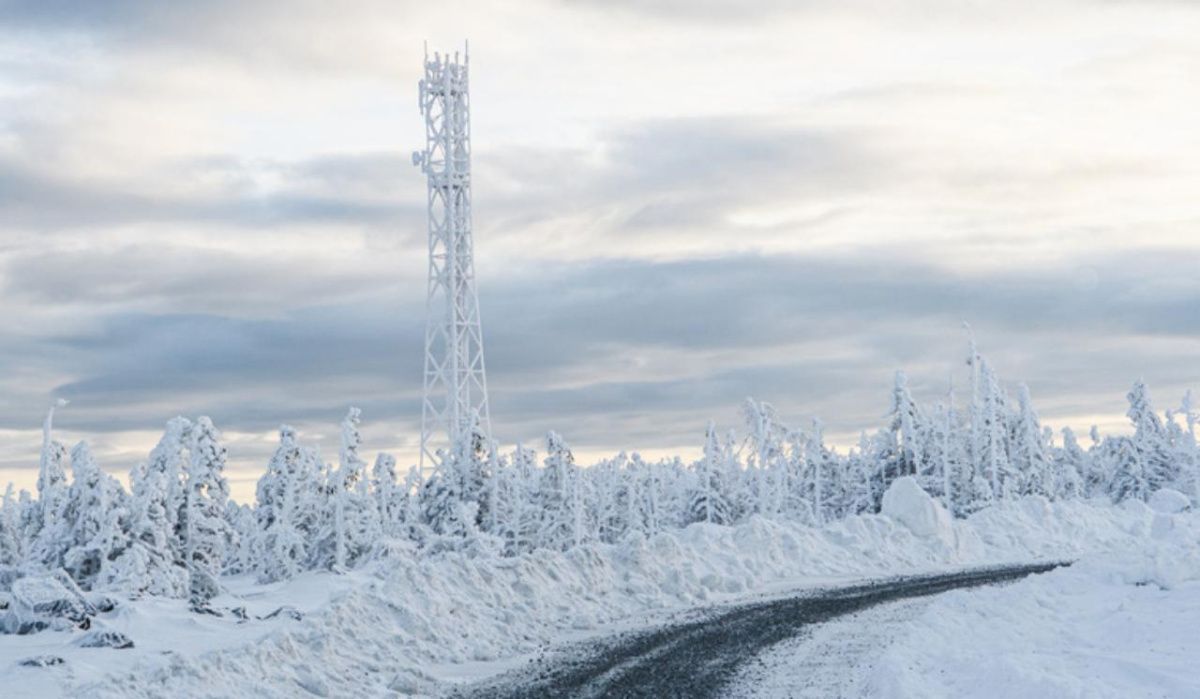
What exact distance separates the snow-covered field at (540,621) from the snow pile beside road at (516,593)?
5 centimetres

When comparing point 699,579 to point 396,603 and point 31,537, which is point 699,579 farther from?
point 31,537

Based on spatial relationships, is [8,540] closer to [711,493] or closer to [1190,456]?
[711,493]

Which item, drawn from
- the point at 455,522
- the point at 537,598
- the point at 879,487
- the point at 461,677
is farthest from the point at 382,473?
the point at 461,677

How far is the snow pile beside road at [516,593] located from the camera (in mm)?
18250

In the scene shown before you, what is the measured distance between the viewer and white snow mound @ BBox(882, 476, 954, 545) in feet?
152

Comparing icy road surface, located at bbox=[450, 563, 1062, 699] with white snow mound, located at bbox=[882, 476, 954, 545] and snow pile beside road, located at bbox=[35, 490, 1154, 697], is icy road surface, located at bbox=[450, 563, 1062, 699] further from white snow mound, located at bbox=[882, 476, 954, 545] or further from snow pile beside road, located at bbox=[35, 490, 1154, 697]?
white snow mound, located at bbox=[882, 476, 954, 545]

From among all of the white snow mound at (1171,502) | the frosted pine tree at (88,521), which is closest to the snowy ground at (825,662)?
the frosted pine tree at (88,521)

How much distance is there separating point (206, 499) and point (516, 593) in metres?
29.8

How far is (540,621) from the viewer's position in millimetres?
25891

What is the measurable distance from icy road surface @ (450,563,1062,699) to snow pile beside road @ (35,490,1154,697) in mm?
1704

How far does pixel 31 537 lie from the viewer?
63312mm

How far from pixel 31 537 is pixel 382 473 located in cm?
2507

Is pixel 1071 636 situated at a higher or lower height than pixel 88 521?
lower

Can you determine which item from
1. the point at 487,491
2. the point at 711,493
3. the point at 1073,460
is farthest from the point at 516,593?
the point at 1073,460
